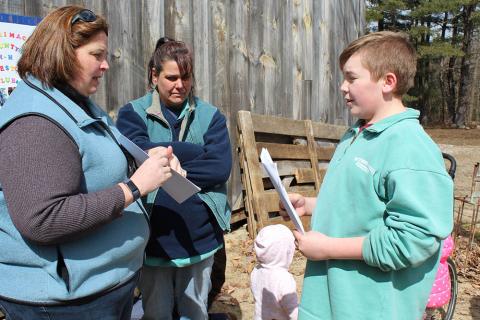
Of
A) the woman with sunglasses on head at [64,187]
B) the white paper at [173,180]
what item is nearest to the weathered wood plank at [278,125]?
the white paper at [173,180]

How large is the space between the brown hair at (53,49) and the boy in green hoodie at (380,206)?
38.8 inches

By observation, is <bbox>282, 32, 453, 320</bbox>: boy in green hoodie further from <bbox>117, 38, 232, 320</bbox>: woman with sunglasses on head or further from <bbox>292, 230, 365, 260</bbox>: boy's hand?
<bbox>117, 38, 232, 320</bbox>: woman with sunglasses on head

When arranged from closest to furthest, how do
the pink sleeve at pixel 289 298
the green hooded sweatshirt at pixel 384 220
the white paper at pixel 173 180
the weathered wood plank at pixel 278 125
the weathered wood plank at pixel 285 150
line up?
the green hooded sweatshirt at pixel 384 220 → the white paper at pixel 173 180 → the pink sleeve at pixel 289 298 → the weathered wood plank at pixel 278 125 → the weathered wood plank at pixel 285 150

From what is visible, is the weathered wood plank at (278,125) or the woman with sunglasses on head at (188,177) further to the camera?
the weathered wood plank at (278,125)

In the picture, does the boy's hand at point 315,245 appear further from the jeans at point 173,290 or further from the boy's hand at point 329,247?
the jeans at point 173,290

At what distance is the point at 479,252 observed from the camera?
17.4ft

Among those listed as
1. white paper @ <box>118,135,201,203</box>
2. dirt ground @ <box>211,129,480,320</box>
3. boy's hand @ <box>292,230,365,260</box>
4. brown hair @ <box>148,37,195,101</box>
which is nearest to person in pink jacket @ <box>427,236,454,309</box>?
dirt ground @ <box>211,129,480,320</box>

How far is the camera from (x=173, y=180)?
2.04 meters

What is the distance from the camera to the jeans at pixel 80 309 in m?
1.62

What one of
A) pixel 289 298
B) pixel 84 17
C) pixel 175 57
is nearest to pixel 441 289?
pixel 289 298

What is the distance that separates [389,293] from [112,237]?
1.00 meters

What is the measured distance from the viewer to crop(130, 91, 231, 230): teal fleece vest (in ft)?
8.46

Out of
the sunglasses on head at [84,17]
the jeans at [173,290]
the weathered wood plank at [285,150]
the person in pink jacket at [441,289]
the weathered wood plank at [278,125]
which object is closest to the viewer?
the sunglasses on head at [84,17]

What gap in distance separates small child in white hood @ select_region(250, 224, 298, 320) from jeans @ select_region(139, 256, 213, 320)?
1.12 feet
